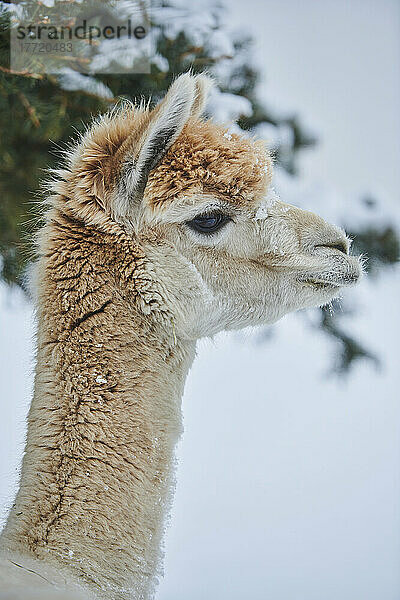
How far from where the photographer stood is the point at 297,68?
24.8 feet

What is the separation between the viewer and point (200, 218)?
248cm

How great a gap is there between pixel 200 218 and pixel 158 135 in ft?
1.15

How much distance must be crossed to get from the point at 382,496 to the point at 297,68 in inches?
187

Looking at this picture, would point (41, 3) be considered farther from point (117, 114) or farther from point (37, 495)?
point (37, 495)

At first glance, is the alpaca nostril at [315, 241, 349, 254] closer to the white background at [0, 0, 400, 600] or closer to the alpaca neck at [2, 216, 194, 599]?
→ the alpaca neck at [2, 216, 194, 599]

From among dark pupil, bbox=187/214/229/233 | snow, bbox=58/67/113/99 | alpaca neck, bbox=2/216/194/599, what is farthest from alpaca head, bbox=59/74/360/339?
snow, bbox=58/67/113/99

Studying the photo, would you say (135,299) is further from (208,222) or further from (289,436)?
(289,436)

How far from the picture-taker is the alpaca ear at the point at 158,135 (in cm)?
222

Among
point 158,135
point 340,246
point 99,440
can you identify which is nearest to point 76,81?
point 158,135

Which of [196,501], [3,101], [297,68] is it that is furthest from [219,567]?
[297,68]

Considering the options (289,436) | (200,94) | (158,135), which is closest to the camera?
(158,135)

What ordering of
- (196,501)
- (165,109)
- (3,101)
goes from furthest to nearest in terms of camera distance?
1. (196,501)
2. (3,101)
3. (165,109)

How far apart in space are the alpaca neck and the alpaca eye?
1.26 ft

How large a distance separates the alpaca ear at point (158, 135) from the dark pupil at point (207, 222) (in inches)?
9.0
